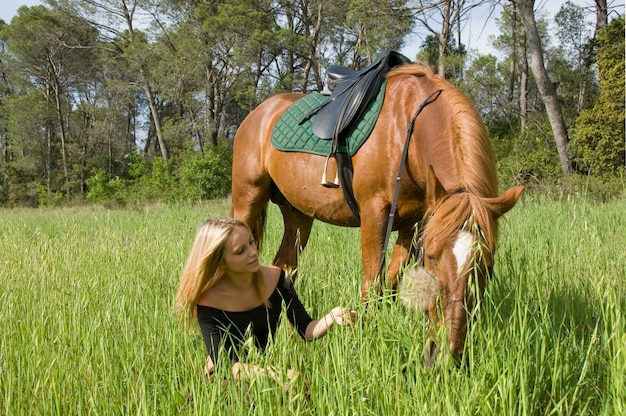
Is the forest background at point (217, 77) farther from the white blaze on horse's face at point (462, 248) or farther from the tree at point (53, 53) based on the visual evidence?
the white blaze on horse's face at point (462, 248)

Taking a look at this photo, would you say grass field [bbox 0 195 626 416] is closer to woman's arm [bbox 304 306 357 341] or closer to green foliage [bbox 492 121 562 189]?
woman's arm [bbox 304 306 357 341]

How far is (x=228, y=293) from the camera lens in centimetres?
211

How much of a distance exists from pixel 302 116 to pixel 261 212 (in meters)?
1.07

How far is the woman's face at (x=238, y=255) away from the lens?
2.04m

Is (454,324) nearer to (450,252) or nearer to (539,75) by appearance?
(450,252)

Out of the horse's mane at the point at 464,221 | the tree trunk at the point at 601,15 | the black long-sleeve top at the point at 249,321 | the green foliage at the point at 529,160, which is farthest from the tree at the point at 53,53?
the horse's mane at the point at 464,221

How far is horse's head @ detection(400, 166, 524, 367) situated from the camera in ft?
5.34

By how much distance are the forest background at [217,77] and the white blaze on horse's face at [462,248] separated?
9.57 m

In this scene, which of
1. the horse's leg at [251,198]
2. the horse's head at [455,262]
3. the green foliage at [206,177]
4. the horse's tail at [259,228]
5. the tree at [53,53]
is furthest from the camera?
the tree at [53,53]

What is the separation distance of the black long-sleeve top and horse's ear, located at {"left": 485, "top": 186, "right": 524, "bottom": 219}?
0.96 metres

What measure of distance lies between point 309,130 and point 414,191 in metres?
1.07

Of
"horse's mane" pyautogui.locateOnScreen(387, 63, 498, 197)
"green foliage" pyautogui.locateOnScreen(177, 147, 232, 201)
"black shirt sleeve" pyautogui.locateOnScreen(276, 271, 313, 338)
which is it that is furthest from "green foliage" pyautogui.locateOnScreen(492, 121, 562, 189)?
"green foliage" pyautogui.locateOnScreen(177, 147, 232, 201)

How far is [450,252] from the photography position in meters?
1.71

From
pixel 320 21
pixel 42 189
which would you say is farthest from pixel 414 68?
pixel 42 189
